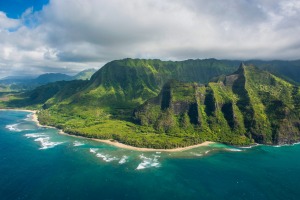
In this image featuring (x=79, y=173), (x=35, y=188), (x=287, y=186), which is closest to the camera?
(x=35, y=188)

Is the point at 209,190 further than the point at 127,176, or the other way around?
the point at 127,176

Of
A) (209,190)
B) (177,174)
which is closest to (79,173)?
(177,174)

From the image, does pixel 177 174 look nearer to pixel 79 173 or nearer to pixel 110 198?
pixel 110 198

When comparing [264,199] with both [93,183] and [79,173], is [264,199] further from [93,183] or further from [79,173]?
[79,173]

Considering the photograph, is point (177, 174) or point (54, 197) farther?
point (177, 174)

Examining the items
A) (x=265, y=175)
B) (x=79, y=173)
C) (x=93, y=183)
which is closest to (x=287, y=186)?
(x=265, y=175)

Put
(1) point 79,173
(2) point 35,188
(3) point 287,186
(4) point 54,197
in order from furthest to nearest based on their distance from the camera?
1. (1) point 79,173
2. (3) point 287,186
3. (2) point 35,188
4. (4) point 54,197

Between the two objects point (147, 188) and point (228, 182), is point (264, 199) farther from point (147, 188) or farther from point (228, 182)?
point (147, 188)

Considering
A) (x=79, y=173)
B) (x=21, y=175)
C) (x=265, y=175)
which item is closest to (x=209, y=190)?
(x=265, y=175)

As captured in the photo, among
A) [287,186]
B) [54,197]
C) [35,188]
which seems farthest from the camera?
[287,186]
